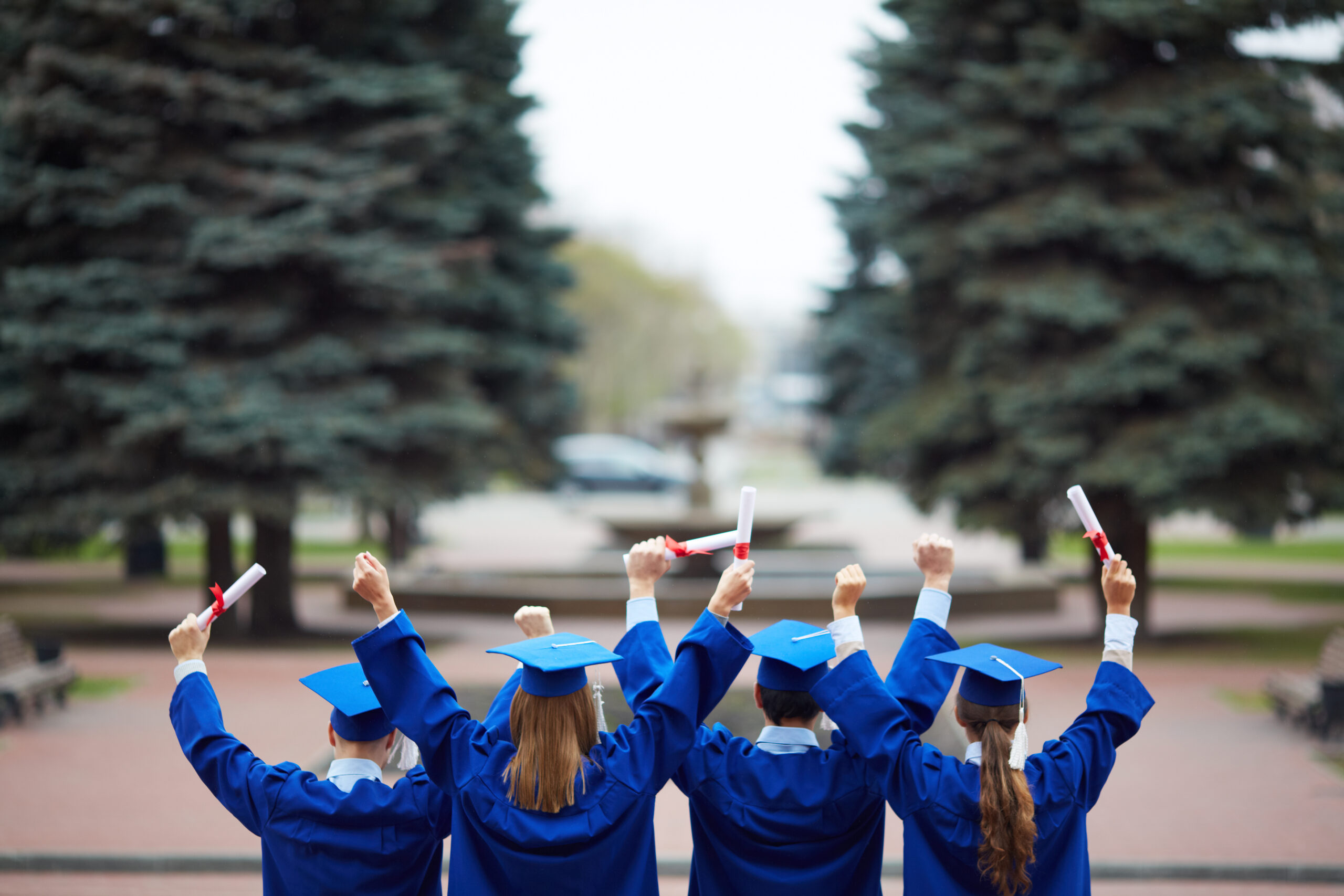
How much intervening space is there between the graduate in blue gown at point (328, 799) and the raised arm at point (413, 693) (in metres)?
0.12

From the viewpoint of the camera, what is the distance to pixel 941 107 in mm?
15547

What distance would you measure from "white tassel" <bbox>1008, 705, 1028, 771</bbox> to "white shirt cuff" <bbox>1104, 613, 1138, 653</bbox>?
366mm

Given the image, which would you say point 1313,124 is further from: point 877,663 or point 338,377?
point 338,377

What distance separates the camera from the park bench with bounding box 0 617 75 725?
34.5 ft

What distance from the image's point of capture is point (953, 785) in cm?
328

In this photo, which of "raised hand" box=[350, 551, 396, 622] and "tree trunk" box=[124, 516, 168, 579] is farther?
"tree trunk" box=[124, 516, 168, 579]

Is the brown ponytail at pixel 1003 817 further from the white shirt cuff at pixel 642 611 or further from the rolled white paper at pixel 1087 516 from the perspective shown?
the white shirt cuff at pixel 642 611

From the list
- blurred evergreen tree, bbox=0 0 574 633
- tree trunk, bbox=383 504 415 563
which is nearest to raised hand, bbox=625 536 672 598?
blurred evergreen tree, bbox=0 0 574 633

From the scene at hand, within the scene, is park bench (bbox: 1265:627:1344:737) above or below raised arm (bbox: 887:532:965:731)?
below

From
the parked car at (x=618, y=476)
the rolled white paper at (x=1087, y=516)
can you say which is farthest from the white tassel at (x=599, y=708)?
the parked car at (x=618, y=476)

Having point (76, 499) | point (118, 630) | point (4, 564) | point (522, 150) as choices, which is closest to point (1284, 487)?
point (522, 150)

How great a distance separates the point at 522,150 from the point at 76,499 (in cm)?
936

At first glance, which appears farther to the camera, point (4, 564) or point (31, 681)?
point (4, 564)

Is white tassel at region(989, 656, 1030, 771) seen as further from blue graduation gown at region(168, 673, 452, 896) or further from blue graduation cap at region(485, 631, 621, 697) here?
blue graduation gown at region(168, 673, 452, 896)
